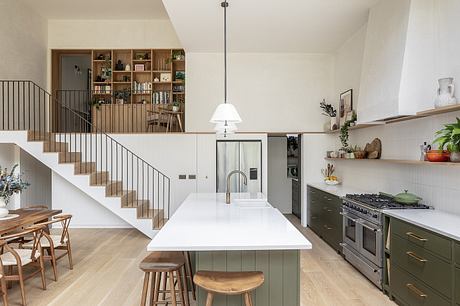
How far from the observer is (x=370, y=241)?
3812 millimetres

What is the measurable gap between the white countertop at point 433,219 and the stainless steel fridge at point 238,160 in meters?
3.80

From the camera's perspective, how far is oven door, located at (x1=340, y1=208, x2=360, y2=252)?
4160 millimetres

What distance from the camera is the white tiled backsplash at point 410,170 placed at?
3307mm

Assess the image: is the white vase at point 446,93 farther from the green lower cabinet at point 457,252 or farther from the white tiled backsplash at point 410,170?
the green lower cabinet at point 457,252

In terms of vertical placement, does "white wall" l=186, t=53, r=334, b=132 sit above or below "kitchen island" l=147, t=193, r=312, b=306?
above

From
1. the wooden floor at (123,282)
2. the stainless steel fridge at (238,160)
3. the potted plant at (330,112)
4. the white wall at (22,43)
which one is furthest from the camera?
the stainless steel fridge at (238,160)

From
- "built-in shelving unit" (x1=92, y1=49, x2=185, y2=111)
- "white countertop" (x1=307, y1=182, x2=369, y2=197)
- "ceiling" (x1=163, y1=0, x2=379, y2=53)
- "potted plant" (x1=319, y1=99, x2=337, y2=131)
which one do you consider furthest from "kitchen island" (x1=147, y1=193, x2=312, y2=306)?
"built-in shelving unit" (x1=92, y1=49, x2=185, y2=111)

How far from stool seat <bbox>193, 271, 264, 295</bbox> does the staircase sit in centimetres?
398

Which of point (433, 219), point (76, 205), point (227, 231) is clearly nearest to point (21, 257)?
point (227, 231)

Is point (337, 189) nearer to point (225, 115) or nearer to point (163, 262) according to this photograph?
point (225, 115)

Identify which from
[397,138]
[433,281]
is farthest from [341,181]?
Answer: [433,281]

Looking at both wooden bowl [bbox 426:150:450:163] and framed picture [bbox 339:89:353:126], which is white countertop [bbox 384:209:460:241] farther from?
framed picture [bbox 339:89:353:126]

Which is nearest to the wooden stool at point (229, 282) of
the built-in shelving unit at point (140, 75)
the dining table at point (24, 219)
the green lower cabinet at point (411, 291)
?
the green lower cabinet at point (411, 291)

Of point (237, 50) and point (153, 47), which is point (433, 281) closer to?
Answer: point (237, 50)
